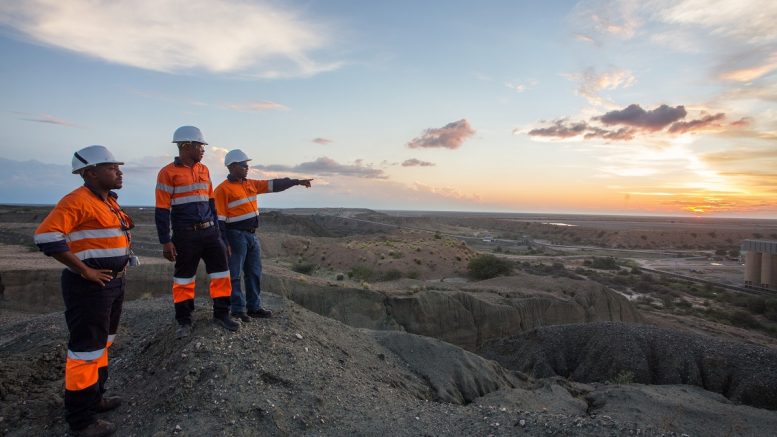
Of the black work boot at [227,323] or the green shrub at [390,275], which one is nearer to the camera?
the black work boot at [227,323]

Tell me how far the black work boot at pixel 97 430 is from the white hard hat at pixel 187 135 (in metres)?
3.30

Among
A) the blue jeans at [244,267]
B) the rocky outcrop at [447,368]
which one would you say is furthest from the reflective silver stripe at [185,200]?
the rocky outcrop at [447,368]

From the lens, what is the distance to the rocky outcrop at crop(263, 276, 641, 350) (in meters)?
15.7

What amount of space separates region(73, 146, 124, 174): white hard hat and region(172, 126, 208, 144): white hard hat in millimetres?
1114

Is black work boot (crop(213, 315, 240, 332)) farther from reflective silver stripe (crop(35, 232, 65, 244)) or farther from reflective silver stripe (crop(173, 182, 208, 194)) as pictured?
reflective silver stripe (crop(35, 232, 65, 244))

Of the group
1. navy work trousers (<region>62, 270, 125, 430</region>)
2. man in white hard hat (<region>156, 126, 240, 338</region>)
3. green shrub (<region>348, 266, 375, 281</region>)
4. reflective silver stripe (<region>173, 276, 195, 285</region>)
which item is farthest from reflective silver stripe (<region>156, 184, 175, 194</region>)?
green shrub (<region>348, 266, 375, 281</region>)

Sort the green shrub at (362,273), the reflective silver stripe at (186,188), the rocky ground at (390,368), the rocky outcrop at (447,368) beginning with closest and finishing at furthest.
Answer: the rocky ground at (390,368) → the reflective silver stripe at (186,188) → the rocky outcrop at (447,368) → the green shrub at (362,273)

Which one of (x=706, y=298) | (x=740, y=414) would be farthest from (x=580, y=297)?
(x=706, y=298)

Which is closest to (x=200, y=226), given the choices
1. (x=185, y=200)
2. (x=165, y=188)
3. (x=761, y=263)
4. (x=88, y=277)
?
(x=185, y=200)

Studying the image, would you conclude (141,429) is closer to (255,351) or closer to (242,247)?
(255,351)

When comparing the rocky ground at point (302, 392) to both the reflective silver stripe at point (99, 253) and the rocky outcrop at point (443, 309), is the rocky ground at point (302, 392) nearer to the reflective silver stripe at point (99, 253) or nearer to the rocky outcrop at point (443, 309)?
the reflective silver stripe at point (99, 253)

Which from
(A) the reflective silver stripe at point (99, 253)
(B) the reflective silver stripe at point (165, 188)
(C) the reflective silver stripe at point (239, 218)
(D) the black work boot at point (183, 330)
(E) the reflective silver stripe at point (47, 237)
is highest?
(B) the reflective silver stripe at point (165, 188)

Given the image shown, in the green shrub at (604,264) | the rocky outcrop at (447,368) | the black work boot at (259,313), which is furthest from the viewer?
the green shrub at (604,264)

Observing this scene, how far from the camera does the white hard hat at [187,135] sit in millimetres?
6051
